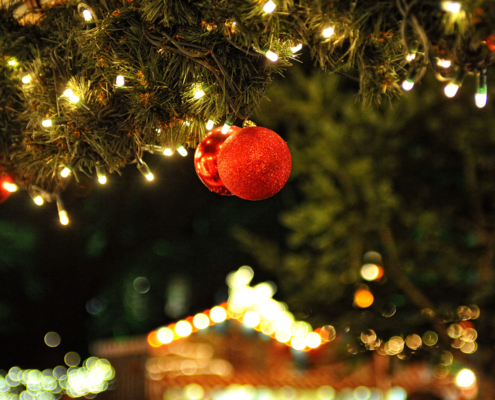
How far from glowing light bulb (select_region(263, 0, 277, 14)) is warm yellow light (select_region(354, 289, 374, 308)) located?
9.62 ft

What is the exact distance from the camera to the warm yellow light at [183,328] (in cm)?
501

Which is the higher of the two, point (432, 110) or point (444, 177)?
point (432, 110)

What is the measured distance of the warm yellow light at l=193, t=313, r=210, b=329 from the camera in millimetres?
5086

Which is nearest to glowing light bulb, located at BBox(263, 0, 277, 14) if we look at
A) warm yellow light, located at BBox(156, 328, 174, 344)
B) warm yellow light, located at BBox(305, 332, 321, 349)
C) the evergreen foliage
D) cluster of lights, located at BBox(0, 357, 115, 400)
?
the evergreen foliage

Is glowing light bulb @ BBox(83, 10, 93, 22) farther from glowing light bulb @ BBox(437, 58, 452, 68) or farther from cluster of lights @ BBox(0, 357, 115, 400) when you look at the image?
cluster of lights @ BBox(0, 357, 115, 400)

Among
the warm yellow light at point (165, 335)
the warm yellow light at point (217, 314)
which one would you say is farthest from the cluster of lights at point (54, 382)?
the warm yellow light at point (217, 314)

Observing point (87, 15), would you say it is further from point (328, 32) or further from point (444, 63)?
point (444, 63)

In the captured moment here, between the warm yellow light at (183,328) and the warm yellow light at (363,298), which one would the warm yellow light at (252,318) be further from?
the warm yellow light at (363,298)

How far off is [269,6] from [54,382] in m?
6.99

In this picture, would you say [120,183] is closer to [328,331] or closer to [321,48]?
[328,331]

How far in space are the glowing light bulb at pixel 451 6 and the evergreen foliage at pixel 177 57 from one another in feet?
0.07

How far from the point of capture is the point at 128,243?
199 inches

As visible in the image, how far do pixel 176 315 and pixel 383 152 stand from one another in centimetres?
374

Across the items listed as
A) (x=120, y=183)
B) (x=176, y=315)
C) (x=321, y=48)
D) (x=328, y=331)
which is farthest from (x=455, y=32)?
(x=176, y=315)
